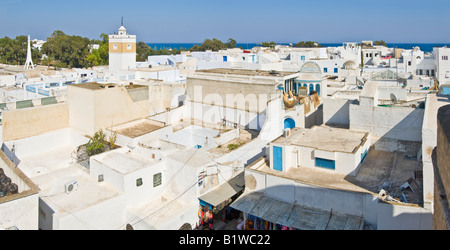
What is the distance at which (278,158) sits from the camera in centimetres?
1207

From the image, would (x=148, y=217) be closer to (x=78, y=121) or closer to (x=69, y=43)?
(x=78, y=121)

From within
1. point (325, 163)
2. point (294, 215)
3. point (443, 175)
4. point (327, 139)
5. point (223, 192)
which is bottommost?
point (294, 215)

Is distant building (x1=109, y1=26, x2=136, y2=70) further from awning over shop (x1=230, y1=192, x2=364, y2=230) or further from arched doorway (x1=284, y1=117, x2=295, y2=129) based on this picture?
awning over shop (x1=230, y1=192, x2=364, y2=230)

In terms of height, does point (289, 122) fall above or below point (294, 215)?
above

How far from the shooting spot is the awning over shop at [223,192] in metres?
12.1

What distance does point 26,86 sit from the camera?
73.0 feet

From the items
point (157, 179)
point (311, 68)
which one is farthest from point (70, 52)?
point (157, 179)

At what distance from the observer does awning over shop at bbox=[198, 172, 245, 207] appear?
12.1 m

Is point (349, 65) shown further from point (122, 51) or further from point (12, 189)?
point (12, 189)

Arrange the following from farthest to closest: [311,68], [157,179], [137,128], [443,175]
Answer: [311,68] → [137,128] → [157,179] → [443,175]

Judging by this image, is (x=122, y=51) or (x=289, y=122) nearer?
(x=289, y=122)

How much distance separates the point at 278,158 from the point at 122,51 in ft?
72.2

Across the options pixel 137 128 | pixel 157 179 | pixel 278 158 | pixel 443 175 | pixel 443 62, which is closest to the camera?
pixel 443 175
